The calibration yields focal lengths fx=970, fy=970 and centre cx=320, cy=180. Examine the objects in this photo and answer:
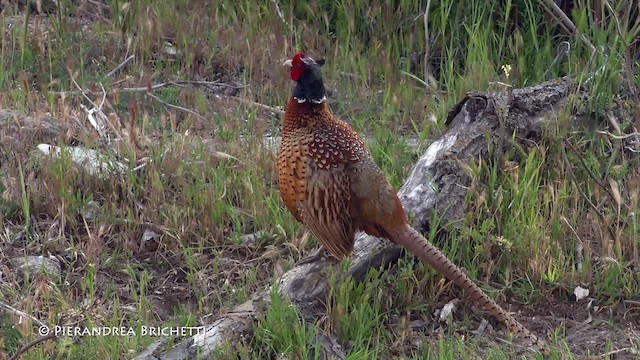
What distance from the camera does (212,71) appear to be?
5.88 m

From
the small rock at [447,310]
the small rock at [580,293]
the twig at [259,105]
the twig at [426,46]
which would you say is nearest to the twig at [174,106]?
the twig at [259,105]

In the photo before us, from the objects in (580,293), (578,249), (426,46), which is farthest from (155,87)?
(580,293)

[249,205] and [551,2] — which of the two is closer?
[249,205]

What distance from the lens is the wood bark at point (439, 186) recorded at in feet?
11.6

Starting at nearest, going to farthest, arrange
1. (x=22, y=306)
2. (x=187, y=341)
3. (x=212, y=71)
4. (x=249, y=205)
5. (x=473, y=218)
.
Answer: (x=187, y=341), (x=22, y=306), (x=473, y=218), (x=249, y=205), (x=212, y=71)

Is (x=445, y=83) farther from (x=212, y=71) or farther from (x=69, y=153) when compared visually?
(x=69, y=153)

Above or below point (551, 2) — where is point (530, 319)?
below

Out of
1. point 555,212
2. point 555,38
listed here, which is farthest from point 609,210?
point 555,38

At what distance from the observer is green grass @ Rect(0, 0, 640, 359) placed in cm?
380

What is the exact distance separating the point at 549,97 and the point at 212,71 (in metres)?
2.12

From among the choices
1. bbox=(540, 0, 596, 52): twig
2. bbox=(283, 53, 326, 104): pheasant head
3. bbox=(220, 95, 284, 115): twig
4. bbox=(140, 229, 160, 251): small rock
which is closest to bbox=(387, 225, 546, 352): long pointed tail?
bbox=(283, 53, 326, 104): pheasant head

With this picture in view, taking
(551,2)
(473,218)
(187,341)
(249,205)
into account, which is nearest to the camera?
(187,341)

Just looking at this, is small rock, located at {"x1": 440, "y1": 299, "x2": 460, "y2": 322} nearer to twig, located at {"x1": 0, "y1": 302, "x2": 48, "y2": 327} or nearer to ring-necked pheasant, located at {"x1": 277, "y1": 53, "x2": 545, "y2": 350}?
ring-necked pheasant, located at {"x1": 277, "y1": 53, "x2": 545, "y2": 350}

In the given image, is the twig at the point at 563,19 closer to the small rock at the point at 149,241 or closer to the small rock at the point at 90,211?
the small rock at the point at 149,241
